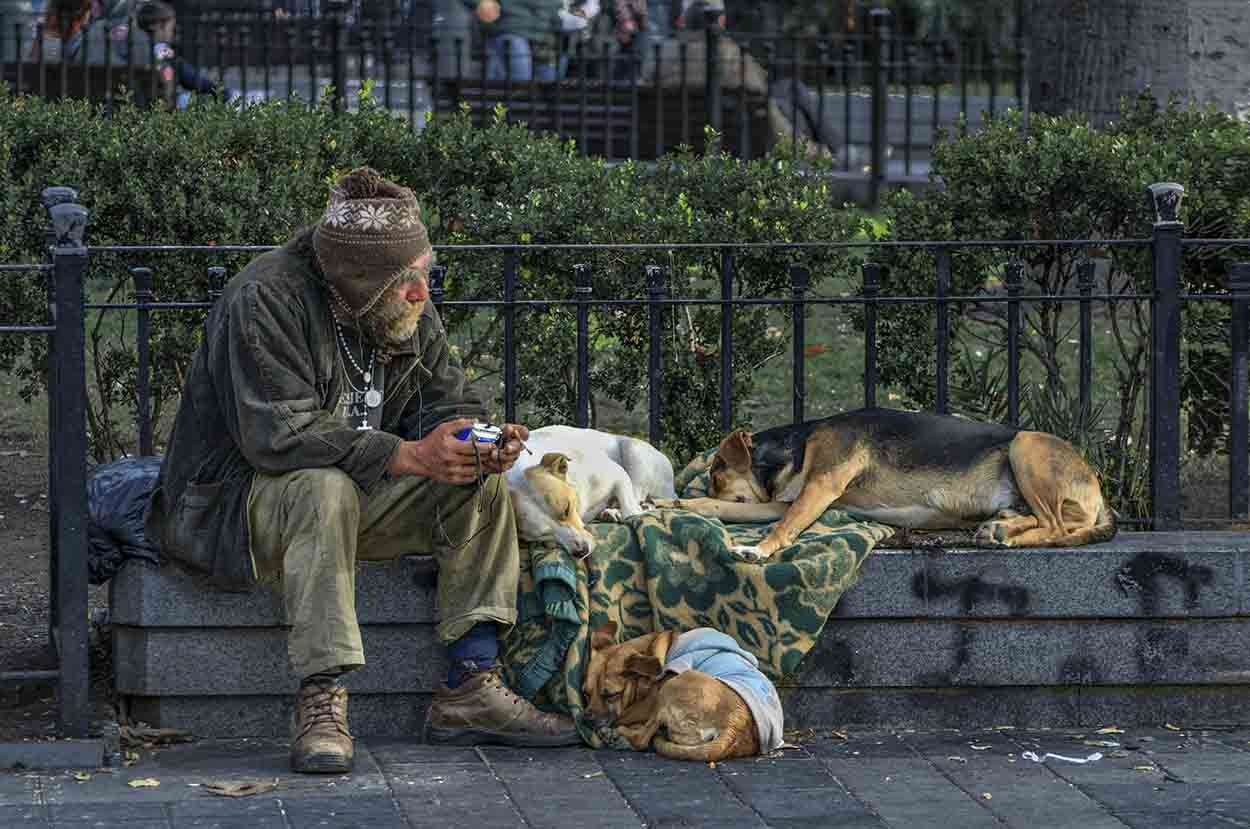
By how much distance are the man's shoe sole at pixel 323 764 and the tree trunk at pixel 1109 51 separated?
18.4 feet

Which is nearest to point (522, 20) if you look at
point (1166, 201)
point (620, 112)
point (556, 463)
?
point (620, 112)

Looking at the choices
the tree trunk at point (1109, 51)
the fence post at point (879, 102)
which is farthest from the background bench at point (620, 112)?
the tree trunk at point (1109, 51)

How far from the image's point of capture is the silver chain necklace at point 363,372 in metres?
5.17

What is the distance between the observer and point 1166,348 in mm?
5918

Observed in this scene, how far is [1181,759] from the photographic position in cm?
518

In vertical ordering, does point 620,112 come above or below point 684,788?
above

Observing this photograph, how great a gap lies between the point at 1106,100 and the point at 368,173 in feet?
16.9

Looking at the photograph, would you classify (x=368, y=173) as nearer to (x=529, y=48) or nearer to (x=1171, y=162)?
(x=1171, y=162)

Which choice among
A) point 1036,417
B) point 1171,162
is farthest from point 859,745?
point 1171,162

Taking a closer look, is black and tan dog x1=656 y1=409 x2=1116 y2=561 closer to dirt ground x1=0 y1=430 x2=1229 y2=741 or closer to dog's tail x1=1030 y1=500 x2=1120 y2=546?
dog's tail x1=1030 y1=500 x2=1120 y2=546

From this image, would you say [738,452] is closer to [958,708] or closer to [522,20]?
[958,708]

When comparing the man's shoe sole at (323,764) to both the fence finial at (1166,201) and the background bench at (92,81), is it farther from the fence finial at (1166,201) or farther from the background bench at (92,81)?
the background bench at (92,81)

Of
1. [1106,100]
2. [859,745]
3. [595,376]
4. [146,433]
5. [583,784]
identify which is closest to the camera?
[583,784]

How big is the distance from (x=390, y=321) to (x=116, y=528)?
0.89 m
